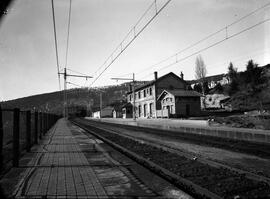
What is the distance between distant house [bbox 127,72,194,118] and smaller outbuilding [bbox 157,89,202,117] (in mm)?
6152

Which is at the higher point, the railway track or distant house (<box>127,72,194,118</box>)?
distant house (<box>127,72,194,118</box>)

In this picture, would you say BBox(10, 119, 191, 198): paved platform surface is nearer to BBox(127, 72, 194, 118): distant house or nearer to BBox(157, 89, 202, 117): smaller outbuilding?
BBox(157, 89, 202, 117): smaller outbuilding

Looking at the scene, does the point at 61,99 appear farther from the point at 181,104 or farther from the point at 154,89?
the point at 181,104

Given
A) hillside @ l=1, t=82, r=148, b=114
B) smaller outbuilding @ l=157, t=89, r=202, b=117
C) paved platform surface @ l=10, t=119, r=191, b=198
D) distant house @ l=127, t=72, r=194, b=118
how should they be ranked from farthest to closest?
hillside @ l=1, t=82, r=148, b=114
distant house @ l=127, t=72, r=194, b=118
smaller outbuilding @ l=157, t=89, r=202, b=117
paved platform surface @ l=10, t=119, r=191, b=198

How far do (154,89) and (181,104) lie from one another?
36.6 feet

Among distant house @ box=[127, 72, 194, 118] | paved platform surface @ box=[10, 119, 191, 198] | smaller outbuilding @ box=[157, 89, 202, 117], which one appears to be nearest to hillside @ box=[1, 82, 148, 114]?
distant house @ box=[127, 72, 194, 118]

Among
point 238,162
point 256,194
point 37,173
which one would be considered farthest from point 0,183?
point 238,162

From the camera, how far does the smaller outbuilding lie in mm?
50031

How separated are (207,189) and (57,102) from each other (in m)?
144

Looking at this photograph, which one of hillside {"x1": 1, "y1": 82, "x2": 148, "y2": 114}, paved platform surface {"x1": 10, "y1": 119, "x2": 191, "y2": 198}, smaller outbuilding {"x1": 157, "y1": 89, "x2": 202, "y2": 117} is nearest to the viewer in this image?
paved platform surface {"x1": 10, "y1": 119, "x2": 191, "y2": 198}

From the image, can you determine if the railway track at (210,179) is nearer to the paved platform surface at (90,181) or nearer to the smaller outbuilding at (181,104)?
the paved platform surface at (90,181)

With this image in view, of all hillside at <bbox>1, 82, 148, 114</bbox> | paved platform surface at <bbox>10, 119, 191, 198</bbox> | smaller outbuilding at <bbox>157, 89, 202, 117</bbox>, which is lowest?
paved platform surface at <bbox>10, 119, 191, 198</bbox>

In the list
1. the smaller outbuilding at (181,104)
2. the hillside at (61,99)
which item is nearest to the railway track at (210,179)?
the smaller outbuilding at (181,104)

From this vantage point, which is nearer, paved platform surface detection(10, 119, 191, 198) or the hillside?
paved platform surface detection(10, 119, 191, 198)
